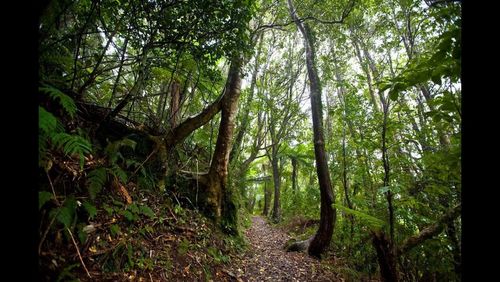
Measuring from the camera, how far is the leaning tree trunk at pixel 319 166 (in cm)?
625

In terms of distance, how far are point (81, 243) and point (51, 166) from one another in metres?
0.89

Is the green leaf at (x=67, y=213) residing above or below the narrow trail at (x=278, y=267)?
above

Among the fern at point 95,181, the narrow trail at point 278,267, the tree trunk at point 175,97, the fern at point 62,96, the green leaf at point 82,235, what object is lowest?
the narrow trail at point 278,267

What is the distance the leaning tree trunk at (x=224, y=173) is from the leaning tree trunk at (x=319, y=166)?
2.14 m

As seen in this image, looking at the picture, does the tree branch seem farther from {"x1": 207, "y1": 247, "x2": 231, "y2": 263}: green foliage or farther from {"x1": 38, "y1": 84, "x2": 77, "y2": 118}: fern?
{"x1": 38, "y1": 84, "x2": 77, "y2": 118}: fern

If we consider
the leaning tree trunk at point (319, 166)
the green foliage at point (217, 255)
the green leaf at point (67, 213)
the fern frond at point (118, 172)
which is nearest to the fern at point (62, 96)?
the green leaf at point (67, 213)

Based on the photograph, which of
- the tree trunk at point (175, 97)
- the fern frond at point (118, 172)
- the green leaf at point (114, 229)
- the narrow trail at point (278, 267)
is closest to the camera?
the green leaf at point (114, 229)

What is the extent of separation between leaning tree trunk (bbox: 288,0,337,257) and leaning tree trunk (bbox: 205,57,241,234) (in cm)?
214

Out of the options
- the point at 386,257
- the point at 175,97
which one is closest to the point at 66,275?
the point at 386,257

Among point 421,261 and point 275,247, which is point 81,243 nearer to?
point 421,261

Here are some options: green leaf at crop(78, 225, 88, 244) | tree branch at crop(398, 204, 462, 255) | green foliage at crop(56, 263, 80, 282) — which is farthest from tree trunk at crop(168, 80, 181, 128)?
tree branch at crop(398, 204, 462, 255)

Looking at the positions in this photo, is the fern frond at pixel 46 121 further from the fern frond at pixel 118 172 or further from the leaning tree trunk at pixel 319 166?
the leaning tree trunk at pixel 319 166
